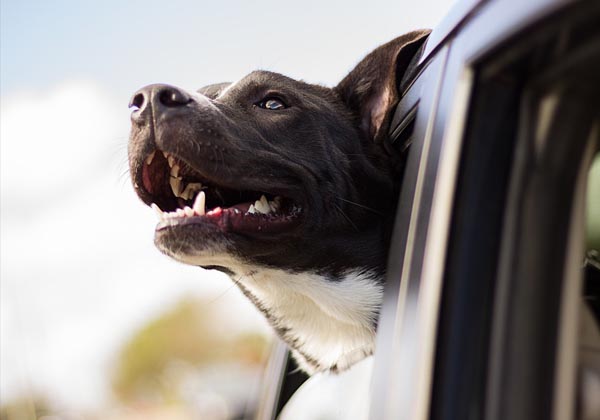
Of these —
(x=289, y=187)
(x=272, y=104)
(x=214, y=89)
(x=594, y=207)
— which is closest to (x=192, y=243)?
(x=289, y=187)

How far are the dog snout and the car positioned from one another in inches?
48.9

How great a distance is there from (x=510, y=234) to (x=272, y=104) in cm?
179

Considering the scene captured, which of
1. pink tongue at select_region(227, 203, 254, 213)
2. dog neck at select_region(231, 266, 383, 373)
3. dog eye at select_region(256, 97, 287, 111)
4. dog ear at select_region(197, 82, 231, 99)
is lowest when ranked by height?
dog neck at select_region(231, 266, 383, 373)

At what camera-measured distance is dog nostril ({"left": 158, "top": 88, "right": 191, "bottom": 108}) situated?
8.28ft

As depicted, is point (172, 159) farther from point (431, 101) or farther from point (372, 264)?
point (431, 101)

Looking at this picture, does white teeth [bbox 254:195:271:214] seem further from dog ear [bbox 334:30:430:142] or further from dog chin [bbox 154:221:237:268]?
dog ear [bbox 334:30:430:142]

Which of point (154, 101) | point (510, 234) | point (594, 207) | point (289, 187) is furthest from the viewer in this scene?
point (289, 187)

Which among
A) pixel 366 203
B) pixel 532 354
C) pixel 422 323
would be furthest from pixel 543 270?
pixel 366 203

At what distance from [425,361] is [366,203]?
1.45m

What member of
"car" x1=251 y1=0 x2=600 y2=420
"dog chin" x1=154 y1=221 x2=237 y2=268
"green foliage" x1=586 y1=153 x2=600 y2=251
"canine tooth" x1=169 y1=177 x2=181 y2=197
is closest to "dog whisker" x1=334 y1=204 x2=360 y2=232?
"dog chin" x1=154 y1=221 x2=237 y2=268

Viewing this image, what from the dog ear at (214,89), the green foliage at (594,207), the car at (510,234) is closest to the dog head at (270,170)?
the dog ear at (214,89)

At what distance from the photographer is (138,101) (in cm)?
252

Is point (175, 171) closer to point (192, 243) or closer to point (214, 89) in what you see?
point (192, 243)

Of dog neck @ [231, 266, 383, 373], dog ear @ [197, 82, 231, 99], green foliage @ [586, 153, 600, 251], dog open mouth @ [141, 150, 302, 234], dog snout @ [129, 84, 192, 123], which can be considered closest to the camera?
green foliage @ [586, 153, 600, 251]
